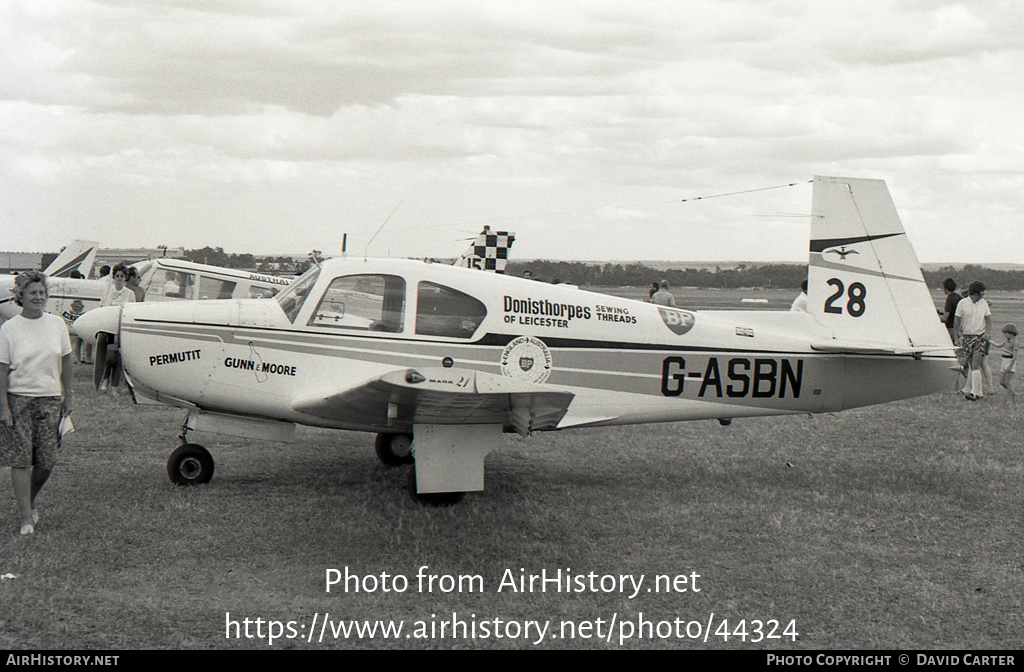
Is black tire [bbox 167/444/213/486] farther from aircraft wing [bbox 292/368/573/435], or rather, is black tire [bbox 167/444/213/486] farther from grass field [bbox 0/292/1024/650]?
aircraft wing [bbox 292/368/573/435]

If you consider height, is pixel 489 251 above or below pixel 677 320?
above

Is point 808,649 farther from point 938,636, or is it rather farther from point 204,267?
point 204,267

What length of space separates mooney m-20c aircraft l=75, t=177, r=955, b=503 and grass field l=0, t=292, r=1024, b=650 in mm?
677

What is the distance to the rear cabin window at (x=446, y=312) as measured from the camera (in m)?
6.61

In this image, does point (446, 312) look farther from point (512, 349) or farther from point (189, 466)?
point (189, 466)

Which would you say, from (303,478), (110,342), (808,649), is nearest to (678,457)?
(303,478)

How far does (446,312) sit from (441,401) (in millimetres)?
1224

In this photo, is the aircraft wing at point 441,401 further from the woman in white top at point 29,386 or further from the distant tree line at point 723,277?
the distant tree line at point 723,277

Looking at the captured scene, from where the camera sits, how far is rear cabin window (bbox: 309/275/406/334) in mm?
6590

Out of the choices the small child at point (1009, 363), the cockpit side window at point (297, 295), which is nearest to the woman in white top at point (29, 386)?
the cockpit side window at point (297, 295)

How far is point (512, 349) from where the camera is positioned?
675cm

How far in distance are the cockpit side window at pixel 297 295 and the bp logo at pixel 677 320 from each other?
9.87 feet

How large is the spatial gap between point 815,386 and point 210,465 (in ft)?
17.7

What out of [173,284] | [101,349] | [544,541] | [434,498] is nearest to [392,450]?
[434,498]
